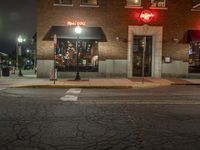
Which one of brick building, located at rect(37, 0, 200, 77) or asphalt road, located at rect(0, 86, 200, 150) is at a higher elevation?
brick building, located at rect(37, 0, 200, 77)

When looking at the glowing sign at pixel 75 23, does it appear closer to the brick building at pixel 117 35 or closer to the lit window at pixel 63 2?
the brick building at pixel 117 35

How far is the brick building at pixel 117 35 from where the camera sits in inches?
1000

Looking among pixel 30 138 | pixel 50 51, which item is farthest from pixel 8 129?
pixel 50 51

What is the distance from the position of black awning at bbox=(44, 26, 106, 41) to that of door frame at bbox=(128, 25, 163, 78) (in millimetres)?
2404

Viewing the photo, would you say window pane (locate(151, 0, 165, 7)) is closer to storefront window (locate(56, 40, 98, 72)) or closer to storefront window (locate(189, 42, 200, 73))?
storefront window (locate(189, 42, 200, 73))

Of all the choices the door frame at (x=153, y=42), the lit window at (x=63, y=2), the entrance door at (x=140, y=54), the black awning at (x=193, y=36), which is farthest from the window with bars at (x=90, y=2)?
the black awning at (x=193, y=36)

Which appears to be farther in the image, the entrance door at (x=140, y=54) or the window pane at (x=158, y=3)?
the entrance door at (x=140, y=54)

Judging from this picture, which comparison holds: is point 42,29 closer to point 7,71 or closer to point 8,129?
point 7,71

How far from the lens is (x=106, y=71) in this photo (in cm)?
2611

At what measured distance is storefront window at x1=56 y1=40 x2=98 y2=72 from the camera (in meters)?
25.9

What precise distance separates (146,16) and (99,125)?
61.6ft

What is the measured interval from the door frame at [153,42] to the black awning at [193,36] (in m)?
2.24

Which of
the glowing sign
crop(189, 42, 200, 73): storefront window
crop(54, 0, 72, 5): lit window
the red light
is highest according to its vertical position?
crop(54, 0, 72, 5): lit window

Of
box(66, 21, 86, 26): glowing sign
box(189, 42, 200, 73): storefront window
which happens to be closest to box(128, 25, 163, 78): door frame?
box(189, 42, 200, 73): storefront window
